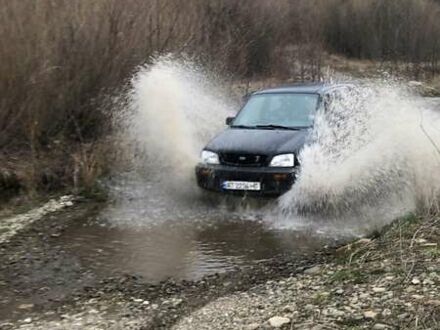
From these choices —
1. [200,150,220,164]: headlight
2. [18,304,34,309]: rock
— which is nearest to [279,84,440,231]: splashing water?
[200,150,220,164]: headlight

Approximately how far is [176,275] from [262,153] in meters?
2.77

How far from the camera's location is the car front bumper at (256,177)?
9125 millimetres

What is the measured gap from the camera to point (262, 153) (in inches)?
366

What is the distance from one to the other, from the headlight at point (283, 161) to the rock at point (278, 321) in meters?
3.97

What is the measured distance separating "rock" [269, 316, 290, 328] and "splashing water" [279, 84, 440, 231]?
11.9 feet

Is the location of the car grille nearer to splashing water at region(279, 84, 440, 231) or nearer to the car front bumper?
the car front bumper

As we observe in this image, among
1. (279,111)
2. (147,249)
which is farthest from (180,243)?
(279,111)

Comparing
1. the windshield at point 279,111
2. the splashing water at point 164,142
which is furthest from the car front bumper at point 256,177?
the windshield at point 279,111

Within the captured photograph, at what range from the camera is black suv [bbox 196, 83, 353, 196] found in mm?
9211

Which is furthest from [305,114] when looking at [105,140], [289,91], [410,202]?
[105,140]

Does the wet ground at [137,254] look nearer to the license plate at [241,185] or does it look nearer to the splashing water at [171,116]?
the license plate at [241,185]

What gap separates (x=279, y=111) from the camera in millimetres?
10570

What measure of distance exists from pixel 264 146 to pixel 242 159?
341mm

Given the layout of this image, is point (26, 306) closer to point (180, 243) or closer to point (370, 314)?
point (180, 243)
